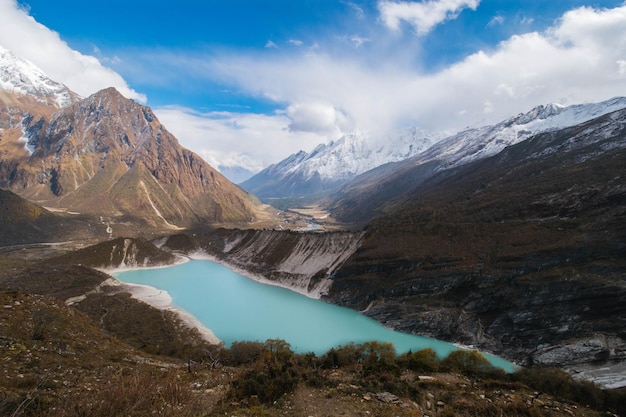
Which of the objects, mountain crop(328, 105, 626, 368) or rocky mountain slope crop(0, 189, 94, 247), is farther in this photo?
rocky mountain slope crop(0, 189, 94, 247)

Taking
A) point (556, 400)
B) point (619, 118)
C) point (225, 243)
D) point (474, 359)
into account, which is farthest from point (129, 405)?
point (619, 118)

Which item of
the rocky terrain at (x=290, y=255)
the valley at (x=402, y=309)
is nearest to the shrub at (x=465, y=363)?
the valley at (x=402, y=309)

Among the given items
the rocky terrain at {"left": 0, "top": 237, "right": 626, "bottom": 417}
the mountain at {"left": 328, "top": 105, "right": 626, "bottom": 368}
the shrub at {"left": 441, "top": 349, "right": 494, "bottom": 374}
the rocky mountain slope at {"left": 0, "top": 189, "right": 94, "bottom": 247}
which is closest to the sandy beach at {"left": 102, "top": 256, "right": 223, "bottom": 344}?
the rocky terrain at {"left": 0, "top": 237, "right": 626, "bottom": 417}

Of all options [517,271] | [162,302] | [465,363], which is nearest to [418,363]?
[465,363]

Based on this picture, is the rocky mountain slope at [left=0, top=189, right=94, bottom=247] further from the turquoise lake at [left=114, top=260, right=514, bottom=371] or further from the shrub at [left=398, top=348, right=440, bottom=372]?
the shrub at [left=398, top=348, right=440, bottom=372]

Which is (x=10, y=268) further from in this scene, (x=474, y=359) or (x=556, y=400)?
(x=556, y=400)

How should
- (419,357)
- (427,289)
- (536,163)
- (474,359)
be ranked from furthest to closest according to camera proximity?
(536,163) → (427,289) → (474,359) → (419,357)
